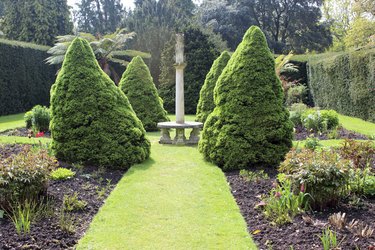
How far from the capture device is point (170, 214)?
524 cm

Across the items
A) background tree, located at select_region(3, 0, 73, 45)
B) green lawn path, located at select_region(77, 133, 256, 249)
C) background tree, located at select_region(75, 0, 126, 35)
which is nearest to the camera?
green lawn path, located at select_region(77, 133, 256, 249)

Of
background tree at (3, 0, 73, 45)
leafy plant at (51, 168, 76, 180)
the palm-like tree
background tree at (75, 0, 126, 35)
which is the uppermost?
background tree at (75, 0, 126, 35)

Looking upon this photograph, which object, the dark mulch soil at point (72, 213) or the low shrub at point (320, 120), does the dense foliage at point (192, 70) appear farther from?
the dark mulch soil at point (72, 213)

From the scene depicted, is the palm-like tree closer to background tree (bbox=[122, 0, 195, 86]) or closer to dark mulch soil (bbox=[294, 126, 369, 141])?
background tree (bbox=[122, 0, 195, 86])

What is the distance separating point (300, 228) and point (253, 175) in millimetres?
2476

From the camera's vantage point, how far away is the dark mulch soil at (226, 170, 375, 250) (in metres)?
4.02

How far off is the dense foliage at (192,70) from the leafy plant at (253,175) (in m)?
13.8

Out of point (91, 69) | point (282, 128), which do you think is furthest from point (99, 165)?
point (282, 128)

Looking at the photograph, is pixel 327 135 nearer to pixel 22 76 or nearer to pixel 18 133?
pixel 18 133

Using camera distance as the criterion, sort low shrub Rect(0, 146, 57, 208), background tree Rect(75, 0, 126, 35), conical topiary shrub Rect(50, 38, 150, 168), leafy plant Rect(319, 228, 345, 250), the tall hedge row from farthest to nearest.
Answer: background tree Rect(75, 0, 126, 35) < the tall hedge row < conical topiary shrub Rect(50, 38, 150, 168) < low shrub Rect(0, 146, 57, 208) < leafy plant Rect(319, 228, 345, 250)

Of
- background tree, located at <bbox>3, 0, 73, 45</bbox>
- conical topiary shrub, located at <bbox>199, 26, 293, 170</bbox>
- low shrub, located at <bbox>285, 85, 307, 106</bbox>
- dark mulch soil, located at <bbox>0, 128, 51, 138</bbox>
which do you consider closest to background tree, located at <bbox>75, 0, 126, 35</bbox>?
background tree, located at <bbox>3, 0, 73, 45</bbox>

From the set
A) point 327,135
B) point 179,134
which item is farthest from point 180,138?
point 327,135

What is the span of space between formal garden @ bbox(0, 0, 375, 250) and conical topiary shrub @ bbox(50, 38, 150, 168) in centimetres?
2

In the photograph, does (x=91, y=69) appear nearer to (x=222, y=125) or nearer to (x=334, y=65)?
(x=222, y=125)
